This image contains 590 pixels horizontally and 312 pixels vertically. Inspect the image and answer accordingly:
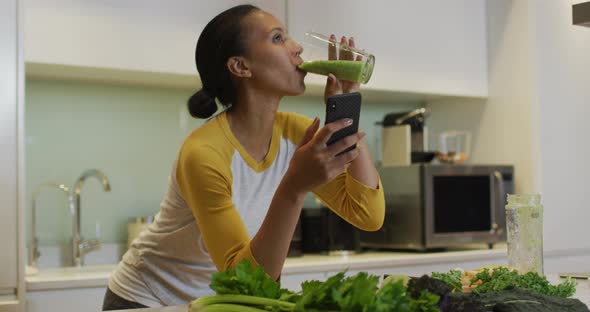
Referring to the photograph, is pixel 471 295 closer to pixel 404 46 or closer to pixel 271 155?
pixel 271 155

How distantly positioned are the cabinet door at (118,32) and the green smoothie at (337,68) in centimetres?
115

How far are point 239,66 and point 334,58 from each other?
22 cm

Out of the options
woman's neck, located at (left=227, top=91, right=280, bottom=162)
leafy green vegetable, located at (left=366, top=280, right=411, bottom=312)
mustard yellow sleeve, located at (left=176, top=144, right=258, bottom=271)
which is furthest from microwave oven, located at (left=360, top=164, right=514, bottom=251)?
leafy green vegetable, located at (left=366, top=280, right=411, bottom=312)

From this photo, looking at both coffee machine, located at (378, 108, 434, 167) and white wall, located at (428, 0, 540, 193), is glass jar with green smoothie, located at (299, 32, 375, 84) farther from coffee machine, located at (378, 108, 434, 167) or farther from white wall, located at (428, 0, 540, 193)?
white wall, located at (428, 0, 540, 193)

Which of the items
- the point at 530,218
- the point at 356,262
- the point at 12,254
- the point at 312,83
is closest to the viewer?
the point at 530,218

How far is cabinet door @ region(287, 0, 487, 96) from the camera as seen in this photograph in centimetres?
297

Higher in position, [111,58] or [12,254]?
[111,58]

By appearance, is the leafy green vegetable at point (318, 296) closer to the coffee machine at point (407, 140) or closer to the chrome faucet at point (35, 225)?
the chrome faucet at point (35, 225)

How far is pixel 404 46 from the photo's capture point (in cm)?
315

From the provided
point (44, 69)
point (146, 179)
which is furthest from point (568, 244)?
point (44, 69)

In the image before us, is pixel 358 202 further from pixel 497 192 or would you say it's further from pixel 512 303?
pixel 497 192

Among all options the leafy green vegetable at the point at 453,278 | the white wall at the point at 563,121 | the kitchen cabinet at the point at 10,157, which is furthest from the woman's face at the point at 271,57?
the white wall at the point at 563,121

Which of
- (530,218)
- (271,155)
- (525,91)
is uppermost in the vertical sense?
(525,91)

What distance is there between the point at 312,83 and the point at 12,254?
1.25m
